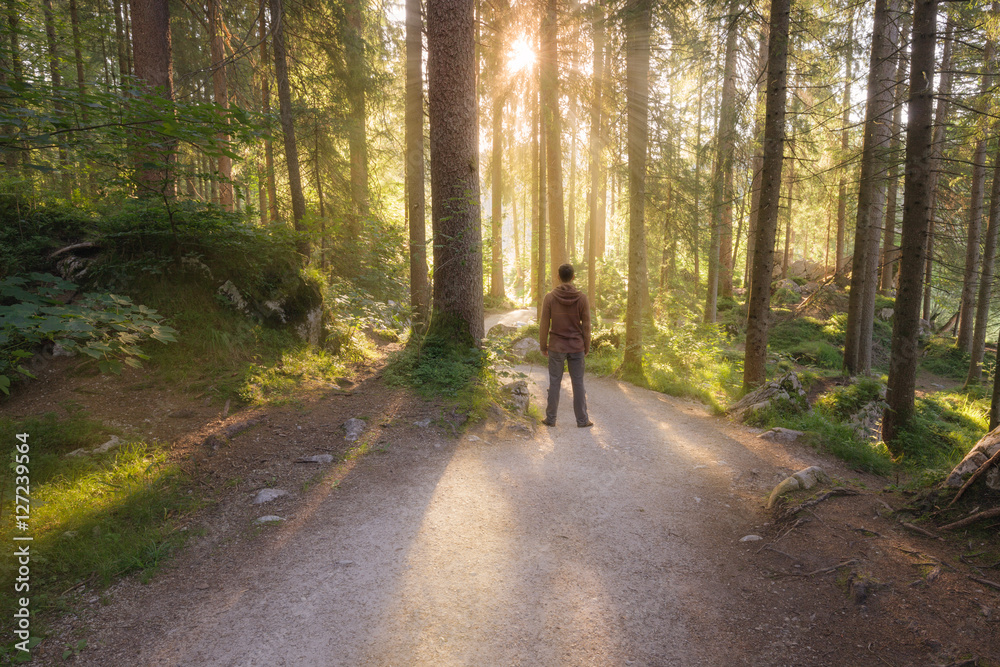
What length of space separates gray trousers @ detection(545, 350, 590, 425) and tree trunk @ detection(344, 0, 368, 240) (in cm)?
754

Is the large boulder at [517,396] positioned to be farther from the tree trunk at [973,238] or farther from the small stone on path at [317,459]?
the tree trunk at [973,238]

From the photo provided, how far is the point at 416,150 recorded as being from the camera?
37.8ft

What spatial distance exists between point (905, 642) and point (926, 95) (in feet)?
22.9

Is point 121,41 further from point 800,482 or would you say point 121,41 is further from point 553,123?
point 800,482

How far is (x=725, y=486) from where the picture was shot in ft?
16.8

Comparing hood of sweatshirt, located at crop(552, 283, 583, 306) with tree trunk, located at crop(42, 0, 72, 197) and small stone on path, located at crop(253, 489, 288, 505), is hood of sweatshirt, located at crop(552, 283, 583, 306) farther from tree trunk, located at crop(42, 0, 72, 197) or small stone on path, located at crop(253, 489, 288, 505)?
tree trunk, located at crop(42, 0, 72, 197)

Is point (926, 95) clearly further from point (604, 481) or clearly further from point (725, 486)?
point (604, 481)

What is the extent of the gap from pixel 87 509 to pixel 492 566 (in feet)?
10.7

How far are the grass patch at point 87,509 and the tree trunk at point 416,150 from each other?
7.03 m

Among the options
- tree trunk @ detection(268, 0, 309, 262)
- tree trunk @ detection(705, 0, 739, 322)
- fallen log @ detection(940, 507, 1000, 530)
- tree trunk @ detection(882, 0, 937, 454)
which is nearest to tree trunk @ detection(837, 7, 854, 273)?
tree trunk @ detection(882, 0, 937, 454)

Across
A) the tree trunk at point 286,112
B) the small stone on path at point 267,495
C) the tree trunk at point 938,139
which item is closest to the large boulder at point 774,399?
the tree trunk at point 938,139

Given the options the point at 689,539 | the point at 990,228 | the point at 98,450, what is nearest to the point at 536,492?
the point at 689,539

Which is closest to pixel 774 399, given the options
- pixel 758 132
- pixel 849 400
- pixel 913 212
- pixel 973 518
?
pixel 849 400

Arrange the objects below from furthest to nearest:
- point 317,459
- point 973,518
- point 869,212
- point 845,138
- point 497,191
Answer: point 497,191, point 845,138, point 869,212, point 317,459, point 973,518
